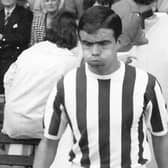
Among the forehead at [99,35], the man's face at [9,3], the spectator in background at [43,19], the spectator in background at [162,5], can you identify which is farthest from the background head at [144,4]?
the man's face at [9,3]

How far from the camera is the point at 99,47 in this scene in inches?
104

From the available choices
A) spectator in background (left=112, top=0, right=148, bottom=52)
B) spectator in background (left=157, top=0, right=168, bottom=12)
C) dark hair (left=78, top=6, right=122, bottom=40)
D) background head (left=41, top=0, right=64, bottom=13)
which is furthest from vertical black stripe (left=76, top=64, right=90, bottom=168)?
background head (left=41, top=0, right=64, bottom=13)

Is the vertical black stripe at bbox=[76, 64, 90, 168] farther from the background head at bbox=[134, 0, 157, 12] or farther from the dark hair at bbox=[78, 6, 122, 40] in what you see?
the background head at bbox=[134, 0, 157, 12]

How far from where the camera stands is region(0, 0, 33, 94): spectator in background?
20.1ft

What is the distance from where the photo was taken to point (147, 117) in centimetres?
281

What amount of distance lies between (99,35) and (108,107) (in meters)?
0.34

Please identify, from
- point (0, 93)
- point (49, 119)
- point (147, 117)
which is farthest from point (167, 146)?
point (0, 93)

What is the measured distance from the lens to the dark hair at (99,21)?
2658mm

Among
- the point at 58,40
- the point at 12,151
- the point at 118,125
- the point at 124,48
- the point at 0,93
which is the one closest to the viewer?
the point at 118,125

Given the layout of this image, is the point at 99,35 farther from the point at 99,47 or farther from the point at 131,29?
the point at 131,29

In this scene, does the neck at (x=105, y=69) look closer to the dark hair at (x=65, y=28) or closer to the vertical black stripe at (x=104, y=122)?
the vertical black stripe at (x=104, y=122)

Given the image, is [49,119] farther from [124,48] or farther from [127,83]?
[124,48]

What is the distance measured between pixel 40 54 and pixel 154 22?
90 cm

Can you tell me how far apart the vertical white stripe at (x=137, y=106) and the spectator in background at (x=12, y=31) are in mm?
3454
